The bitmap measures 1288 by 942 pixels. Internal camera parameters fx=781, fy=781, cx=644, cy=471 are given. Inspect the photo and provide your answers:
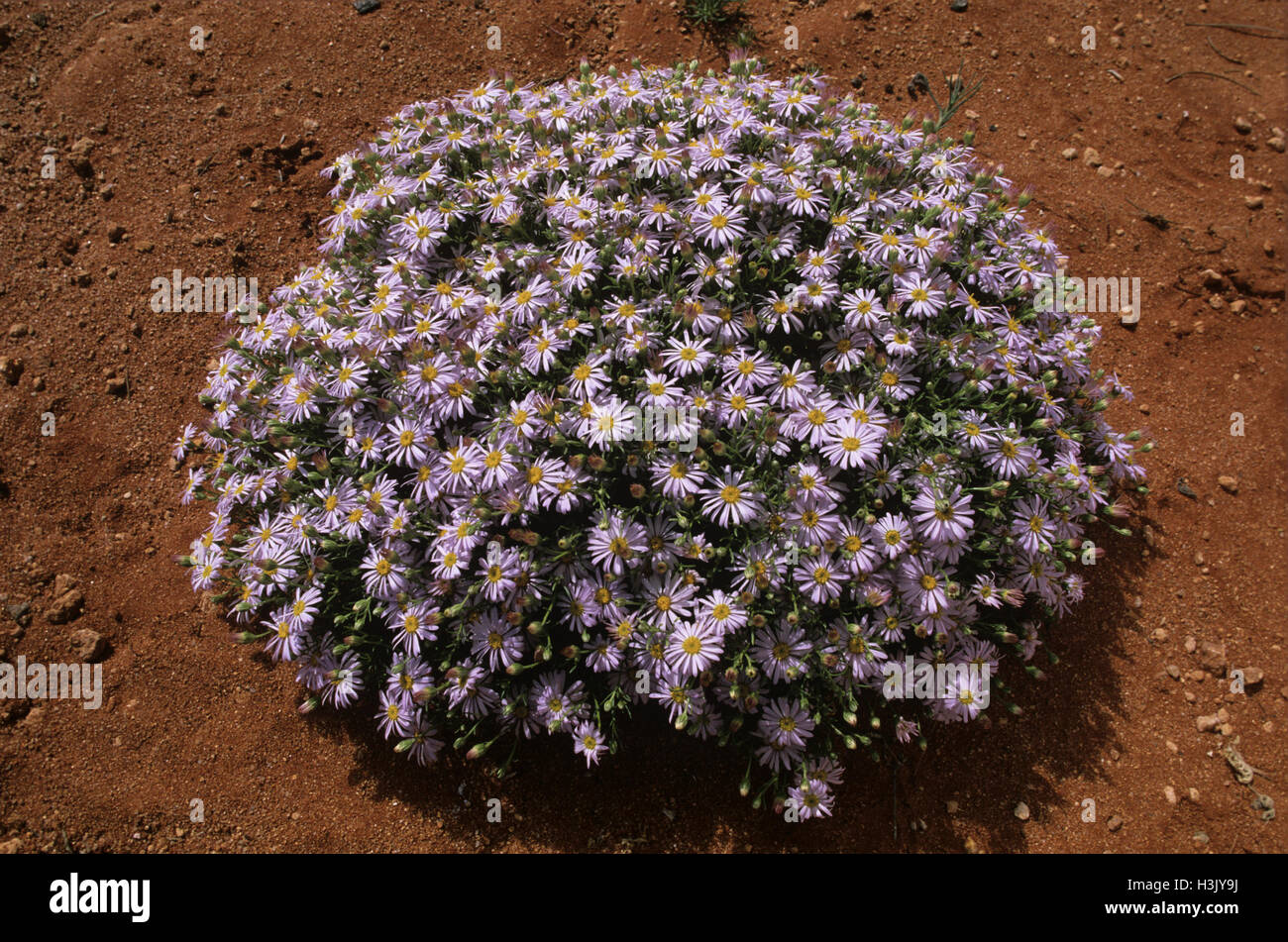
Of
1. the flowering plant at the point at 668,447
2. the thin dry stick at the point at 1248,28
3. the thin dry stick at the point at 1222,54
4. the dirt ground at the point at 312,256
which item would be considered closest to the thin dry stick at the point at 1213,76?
the dirt ground at the point at 312,256

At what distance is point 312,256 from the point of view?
19.0ft

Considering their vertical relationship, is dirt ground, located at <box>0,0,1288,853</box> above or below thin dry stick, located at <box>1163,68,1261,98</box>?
below

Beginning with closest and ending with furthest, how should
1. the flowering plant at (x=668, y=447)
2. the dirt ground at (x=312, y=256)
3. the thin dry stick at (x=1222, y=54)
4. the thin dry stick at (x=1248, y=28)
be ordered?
the flowering plant at (x=668, y=447), the dirt ground at (x=312, y=256), the thin dry stick at (x=1222, y=54), the thin dry stick at (x=1248, y=28)

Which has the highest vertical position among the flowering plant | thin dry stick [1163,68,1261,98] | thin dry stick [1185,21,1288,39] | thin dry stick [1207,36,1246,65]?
thin dry stick [1185,21,1288,39]

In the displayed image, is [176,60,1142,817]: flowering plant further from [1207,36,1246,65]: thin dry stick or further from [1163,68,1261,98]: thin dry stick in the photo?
[1207,36,1246,65]: thin dry stick

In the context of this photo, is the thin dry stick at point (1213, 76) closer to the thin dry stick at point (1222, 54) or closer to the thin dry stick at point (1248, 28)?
the thin dry stick at point (1222, 54)

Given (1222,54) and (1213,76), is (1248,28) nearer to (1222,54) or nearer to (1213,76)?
(1222,54)

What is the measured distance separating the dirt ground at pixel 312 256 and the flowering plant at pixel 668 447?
1.42ft

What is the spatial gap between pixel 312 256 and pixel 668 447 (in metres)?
3.81

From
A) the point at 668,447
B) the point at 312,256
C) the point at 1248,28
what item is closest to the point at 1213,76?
the point at 1248,28

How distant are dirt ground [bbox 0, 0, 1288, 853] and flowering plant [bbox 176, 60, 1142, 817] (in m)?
0.43

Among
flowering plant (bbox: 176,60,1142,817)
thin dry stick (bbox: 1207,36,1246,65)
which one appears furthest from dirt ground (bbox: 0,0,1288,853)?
flowering plant (bbox: 176,60,1142,817)

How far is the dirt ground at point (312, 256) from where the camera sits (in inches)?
156

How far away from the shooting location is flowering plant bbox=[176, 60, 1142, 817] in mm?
3377
